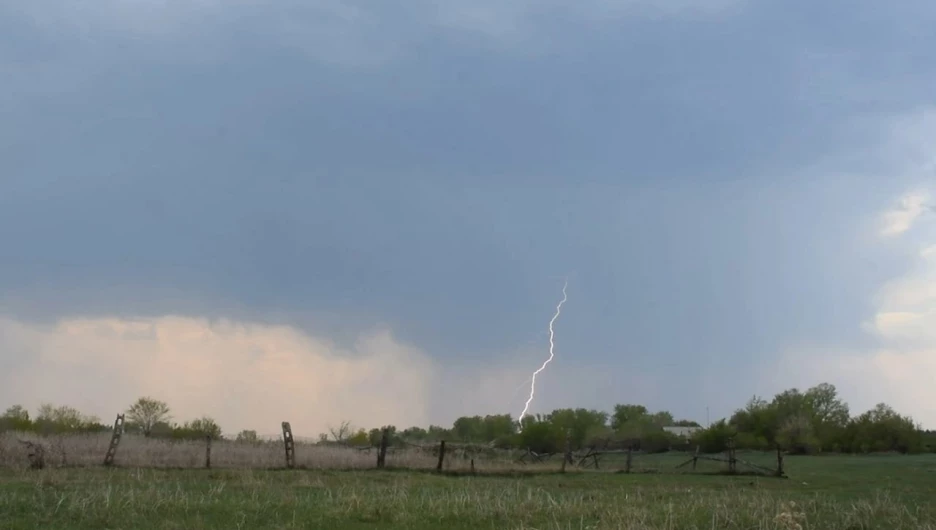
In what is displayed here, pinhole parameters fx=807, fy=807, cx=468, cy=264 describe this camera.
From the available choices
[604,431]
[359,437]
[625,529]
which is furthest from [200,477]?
[604,431]

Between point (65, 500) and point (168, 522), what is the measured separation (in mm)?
3762

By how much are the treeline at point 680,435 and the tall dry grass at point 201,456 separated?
2031 cm

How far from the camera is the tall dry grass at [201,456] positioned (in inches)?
1273

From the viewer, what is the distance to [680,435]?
95.8 metres

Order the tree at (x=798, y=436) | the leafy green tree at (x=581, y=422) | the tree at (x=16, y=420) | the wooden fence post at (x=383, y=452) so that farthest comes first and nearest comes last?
1. the leafy green tree at (x=581, y=422)
2. the tree at (x=798, y=436)
3. the tree at (x=16, y=420)
4. the wooden fence post at (x=383, y=452)

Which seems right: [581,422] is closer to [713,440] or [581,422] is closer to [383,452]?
[713,440]

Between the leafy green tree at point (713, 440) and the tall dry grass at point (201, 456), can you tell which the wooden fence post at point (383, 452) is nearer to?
the tall dry grass at point (201, 456)

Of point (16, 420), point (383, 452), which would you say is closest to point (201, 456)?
point (383, 452)

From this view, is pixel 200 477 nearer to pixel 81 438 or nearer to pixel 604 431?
pixel 81 438

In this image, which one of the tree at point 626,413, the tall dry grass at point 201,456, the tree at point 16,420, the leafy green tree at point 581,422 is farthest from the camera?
the tree at point 626,413

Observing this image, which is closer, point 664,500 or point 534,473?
point 664,500

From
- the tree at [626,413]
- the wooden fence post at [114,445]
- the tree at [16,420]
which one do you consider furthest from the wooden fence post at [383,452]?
the tree at [626,413]

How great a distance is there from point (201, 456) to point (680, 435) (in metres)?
71.3

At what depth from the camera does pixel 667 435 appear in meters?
93.2
